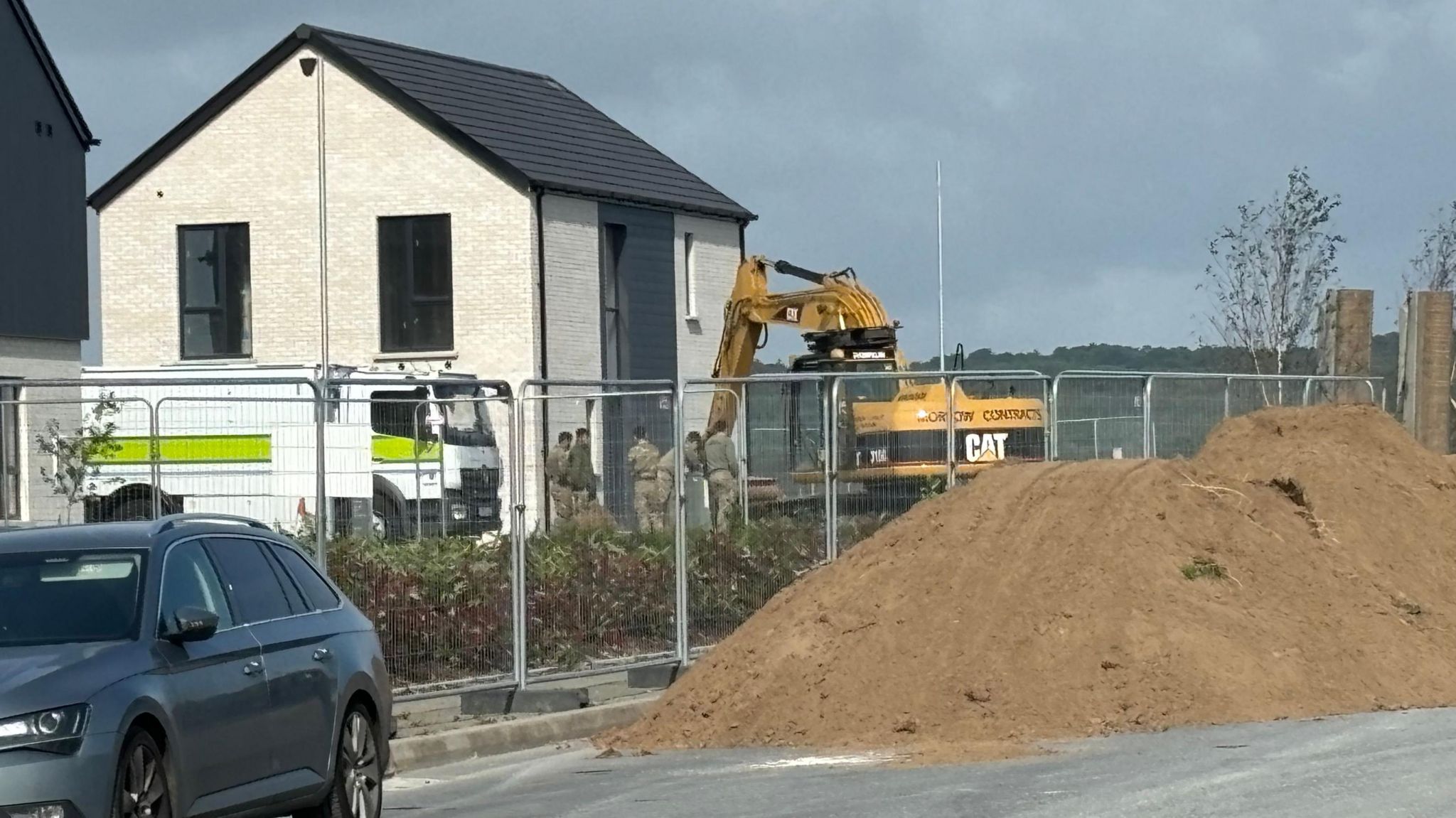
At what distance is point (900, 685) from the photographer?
14.8 metres

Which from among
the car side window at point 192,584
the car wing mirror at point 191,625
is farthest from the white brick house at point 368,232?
the car wing mirror at point 191,625

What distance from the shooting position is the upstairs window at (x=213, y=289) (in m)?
39.5

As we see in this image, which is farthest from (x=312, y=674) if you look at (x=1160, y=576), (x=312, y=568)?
(x=1160, y=576)

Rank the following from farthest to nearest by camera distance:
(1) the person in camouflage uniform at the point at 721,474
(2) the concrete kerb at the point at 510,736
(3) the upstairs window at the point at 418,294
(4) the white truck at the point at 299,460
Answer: (3) the upstairs window at the point at 418,294 → (1) the person in camouflage uniform at the point at 721,474 → (4) the white truck at the point at 299,460 → (2) the concrete kerb at the point at 510,736

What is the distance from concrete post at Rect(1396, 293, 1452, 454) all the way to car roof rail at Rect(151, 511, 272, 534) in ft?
52.0

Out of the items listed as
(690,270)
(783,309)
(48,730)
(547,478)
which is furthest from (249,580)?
(690,270)

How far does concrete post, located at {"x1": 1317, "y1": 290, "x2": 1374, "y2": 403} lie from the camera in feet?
75.5

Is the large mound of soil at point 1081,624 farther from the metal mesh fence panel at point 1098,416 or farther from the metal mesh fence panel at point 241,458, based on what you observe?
the metal mesh fence panel at point 1098,416

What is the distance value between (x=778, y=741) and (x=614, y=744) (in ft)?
3.72

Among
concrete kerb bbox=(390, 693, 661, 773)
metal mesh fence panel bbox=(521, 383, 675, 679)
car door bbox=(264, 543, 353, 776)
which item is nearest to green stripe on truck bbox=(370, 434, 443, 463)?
metal mesh fence panel bbox=(521, 383, 675, 679)

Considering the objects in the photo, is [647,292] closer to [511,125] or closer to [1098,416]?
[511,125]

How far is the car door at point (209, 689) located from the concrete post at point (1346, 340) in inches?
594

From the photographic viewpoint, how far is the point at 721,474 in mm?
18531

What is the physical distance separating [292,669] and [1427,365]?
54.9ft
